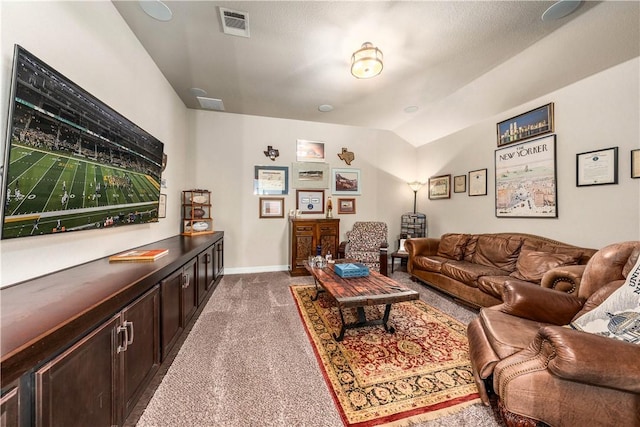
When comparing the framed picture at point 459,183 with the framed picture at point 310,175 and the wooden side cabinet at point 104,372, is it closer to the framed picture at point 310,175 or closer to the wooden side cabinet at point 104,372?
the framed picture at point 310,175

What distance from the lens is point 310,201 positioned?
15.5ft

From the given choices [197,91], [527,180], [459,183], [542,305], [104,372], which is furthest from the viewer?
[459,183]

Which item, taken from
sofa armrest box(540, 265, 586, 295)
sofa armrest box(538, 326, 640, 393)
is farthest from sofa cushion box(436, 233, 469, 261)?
sofa armrest box(538, 326, 640, 393)

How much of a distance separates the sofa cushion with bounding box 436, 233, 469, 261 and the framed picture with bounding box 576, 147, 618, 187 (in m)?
1.48

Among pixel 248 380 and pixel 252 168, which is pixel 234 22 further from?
pixel 248 380

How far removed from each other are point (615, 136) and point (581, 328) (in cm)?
224

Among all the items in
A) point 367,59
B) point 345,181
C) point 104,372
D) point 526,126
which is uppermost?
point 367,59

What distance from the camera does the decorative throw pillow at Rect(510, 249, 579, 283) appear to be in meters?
2.38

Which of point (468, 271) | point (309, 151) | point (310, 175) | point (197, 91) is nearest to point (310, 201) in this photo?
point (310, 175)

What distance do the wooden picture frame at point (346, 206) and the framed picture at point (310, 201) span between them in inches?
16.2

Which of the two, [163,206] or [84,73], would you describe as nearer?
[84,73]

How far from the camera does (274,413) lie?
4.55 feet

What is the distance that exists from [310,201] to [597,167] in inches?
154

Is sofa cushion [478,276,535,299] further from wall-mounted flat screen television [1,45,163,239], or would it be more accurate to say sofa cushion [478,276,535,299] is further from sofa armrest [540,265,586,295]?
wall-mounted flat screen television [1,45,163,239]
